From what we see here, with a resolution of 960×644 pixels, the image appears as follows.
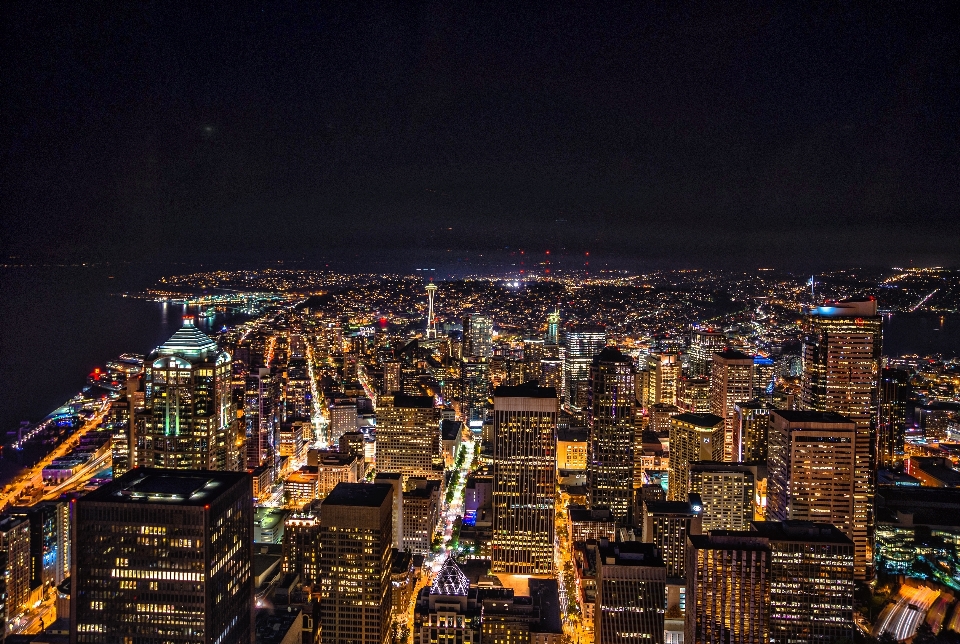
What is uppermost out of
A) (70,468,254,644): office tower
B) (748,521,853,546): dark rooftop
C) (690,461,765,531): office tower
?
(70,468,254,644): office tower

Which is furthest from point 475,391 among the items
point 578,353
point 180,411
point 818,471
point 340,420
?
point 180,411

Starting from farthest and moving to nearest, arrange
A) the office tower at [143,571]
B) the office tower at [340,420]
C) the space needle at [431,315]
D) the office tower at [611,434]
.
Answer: the office tower at [340,420] → the space needle at [431,315] → the office tower at [611,434] → the office tower at [143,571]

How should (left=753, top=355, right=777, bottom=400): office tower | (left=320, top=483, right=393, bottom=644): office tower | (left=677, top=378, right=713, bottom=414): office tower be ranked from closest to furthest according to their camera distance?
(left=320, top=483, right=393, bottom=644): office tower < (left=753, top=355, right=777, bottom=400): office tower < (left=677, top=378, right=713, bottom=414): office tower

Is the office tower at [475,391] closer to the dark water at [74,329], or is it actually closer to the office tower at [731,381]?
the office tower at [731,381]

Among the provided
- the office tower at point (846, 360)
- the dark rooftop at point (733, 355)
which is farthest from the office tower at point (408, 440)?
the office tower at point (846, 360)

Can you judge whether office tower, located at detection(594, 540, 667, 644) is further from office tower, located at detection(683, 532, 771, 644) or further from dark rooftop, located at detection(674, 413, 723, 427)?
dark rooftop, located at detection(674, 413, 723, 427)

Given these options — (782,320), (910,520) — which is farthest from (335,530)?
(782,320)

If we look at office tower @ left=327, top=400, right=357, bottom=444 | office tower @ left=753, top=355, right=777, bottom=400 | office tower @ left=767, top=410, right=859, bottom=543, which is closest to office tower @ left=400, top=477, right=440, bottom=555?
office tower @ left=767, top=410, right=859, bottom=543
